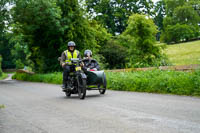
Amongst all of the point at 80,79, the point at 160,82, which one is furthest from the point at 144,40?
the point at 80,79

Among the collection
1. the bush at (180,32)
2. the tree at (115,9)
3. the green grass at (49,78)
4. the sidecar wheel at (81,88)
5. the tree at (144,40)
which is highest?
the tree at (115,9)

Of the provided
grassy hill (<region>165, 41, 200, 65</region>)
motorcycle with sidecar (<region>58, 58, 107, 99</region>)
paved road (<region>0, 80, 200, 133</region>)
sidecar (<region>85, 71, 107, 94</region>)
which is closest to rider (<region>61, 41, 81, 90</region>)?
motorcycle with sidecar (<region>58, 58, 107, 99</region>)

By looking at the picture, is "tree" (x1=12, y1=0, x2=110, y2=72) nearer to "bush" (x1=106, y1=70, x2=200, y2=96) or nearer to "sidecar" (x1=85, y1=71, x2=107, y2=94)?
"bush" (x1=106, y1=70, x2=200, y2=96)

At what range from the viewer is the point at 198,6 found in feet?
260

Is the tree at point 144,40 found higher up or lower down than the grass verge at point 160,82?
higher up

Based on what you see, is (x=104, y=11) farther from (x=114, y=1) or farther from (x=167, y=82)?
(x=167, y=82)

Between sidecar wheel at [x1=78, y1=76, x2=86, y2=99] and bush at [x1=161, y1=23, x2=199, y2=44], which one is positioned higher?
bush at [x1=161, y1=23, x2=199, y2=44]

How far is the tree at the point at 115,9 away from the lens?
54156mm

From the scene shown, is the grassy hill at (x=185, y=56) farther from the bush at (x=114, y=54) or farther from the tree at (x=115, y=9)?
the tree at (x=115, y=9)

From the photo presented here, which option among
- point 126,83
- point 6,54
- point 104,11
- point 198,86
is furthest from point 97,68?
point 6,54

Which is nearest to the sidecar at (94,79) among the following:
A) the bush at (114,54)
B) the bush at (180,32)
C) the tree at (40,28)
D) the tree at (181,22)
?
the tree at (40,28)

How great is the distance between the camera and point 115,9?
55.2 meters

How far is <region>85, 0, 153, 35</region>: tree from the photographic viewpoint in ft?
178

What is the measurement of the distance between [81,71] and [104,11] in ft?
148
